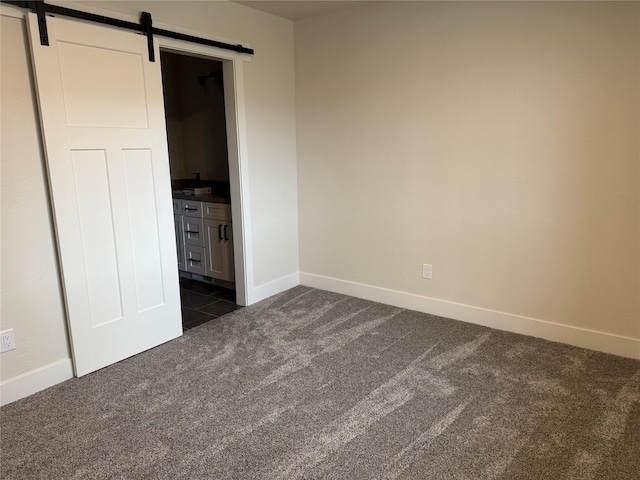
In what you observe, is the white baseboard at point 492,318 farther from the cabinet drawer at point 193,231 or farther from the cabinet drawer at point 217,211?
the cabinet drawer at point 193,231

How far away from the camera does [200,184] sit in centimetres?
504

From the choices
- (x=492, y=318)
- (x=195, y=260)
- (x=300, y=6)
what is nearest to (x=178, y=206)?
(x=195, y=260)

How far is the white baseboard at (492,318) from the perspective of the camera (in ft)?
9.43

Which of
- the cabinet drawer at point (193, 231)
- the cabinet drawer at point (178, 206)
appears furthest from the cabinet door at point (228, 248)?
the cabinet drawer at point (178, 206)

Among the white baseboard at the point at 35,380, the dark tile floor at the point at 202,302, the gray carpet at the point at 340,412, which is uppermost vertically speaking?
the white baseboard at the point at 35,380

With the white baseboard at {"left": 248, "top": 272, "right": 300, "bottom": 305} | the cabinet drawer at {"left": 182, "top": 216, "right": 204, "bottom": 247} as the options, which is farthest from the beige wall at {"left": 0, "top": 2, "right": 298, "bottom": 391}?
the white baseboard at {"left": 248, "top": 272, "right": 300, "bottom": 305}

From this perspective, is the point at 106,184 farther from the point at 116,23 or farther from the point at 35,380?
the point at 35,380

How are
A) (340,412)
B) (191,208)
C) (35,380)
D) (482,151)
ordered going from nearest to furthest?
(340,412)
(35,380)
(482,151)
(191,208)

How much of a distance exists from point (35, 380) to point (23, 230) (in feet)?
2.87

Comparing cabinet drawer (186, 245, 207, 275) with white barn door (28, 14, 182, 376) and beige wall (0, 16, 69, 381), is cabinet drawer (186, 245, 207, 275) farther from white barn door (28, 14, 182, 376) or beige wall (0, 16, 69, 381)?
beige wall (0, 16, 69, 381)

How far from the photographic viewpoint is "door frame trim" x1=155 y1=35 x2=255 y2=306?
11.3ft

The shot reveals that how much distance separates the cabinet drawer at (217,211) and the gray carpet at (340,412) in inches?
48.1

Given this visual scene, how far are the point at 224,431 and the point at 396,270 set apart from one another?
2.07 m

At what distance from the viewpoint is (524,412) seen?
2273 millimetres
